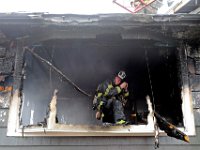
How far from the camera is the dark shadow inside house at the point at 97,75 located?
20.6ft

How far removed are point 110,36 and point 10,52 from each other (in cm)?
195

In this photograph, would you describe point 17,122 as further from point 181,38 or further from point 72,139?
point 181,38

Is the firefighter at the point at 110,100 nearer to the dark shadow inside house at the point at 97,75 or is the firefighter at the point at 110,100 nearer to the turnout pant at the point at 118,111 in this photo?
the turnout pant at the point at 118,111

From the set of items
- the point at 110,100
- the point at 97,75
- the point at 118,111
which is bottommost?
the point at 118,111

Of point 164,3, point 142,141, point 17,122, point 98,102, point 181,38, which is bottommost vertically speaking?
point 142,141

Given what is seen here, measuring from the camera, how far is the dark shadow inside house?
629 centimetres

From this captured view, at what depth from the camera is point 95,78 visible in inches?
329

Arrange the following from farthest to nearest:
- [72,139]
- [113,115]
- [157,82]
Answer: [157,82] → [113,115] → [72,139]

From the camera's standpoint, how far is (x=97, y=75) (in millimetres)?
8281

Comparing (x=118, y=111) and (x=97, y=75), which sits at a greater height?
(x=97, y=75)

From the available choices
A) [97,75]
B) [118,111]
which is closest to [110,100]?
[118,111]

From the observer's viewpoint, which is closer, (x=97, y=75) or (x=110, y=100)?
(x=110, y=100)

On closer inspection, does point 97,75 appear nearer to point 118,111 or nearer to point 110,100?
point 110,100

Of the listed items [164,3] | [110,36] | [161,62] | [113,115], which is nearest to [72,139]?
[113,115]
